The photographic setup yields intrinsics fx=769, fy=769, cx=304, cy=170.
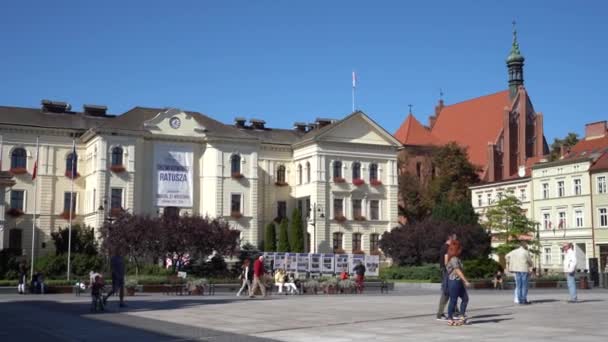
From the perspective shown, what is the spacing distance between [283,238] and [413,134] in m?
30.1

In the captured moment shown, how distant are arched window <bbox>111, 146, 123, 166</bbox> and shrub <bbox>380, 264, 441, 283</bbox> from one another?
22.8m

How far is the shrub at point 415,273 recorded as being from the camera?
4847cm

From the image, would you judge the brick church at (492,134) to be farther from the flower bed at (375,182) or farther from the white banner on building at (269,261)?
the white banner on building at (269,261)

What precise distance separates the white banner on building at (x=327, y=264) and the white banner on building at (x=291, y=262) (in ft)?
6.17

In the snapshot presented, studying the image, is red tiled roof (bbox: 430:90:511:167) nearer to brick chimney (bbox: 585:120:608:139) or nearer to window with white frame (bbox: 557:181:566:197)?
brick chimney (bbox: 585:120:608:139)

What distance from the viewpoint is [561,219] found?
7081cm

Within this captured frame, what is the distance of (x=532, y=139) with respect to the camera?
310ft

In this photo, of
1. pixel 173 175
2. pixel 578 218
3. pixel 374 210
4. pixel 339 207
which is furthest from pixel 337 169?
pixel 578 218

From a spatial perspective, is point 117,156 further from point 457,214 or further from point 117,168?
point 457,214

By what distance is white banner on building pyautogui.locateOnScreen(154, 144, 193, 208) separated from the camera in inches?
2485

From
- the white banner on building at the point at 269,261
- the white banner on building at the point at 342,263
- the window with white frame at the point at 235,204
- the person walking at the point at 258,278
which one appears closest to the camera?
the person walking at the point at 258,278

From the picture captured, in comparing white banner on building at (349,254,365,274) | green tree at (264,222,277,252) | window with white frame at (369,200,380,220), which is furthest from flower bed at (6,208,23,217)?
window with white frame at (369,200,380,220)

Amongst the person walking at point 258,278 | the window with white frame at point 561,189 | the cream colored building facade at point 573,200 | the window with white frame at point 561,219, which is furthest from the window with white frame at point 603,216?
the person walking at point 258,278

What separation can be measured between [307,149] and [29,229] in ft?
80.0
